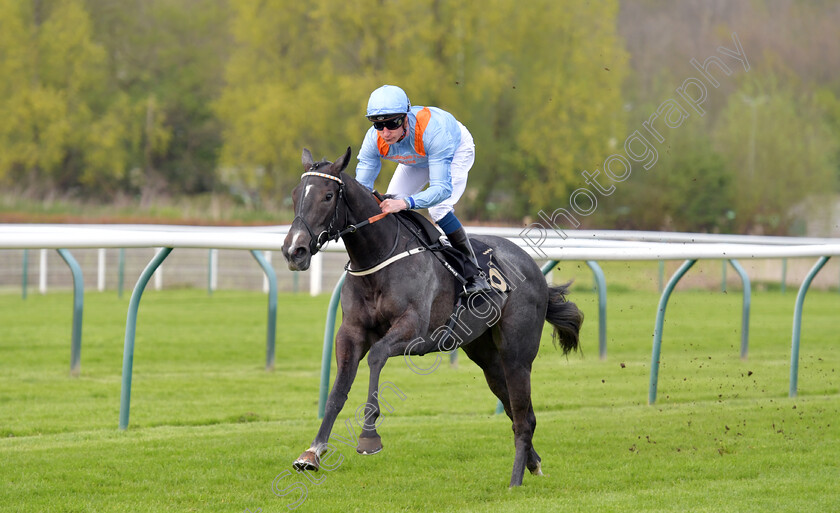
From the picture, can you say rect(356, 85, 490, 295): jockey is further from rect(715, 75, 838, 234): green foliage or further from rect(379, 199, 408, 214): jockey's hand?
rect(715, 75, 838, 234): green foliage

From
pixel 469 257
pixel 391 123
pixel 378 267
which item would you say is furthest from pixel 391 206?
pixel 469 257

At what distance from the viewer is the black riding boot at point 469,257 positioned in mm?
4191

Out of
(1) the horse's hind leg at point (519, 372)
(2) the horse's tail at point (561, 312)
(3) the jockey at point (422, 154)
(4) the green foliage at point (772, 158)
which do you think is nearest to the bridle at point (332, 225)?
(3) the jockey at point (422, 154)

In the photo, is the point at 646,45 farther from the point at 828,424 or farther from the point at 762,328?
the point at 828,424

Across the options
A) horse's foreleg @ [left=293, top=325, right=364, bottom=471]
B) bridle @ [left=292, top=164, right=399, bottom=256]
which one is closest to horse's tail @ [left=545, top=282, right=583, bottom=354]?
bridle @ [left=292, top=164, right=399, bottom=256]

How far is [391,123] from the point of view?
13.0 feet

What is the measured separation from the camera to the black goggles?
13.0 feet

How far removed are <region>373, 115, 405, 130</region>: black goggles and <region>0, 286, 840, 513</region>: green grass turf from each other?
1484mm

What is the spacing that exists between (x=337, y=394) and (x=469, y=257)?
1016 millimetres

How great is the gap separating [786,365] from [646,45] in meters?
22.4

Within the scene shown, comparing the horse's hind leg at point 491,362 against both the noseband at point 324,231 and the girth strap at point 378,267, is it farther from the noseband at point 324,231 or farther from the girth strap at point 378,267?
the noseband at point 324,231

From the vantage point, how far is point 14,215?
1845 centimetres

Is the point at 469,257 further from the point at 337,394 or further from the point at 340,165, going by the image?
the point at 337,394

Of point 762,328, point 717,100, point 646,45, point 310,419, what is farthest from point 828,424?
point 717,100
